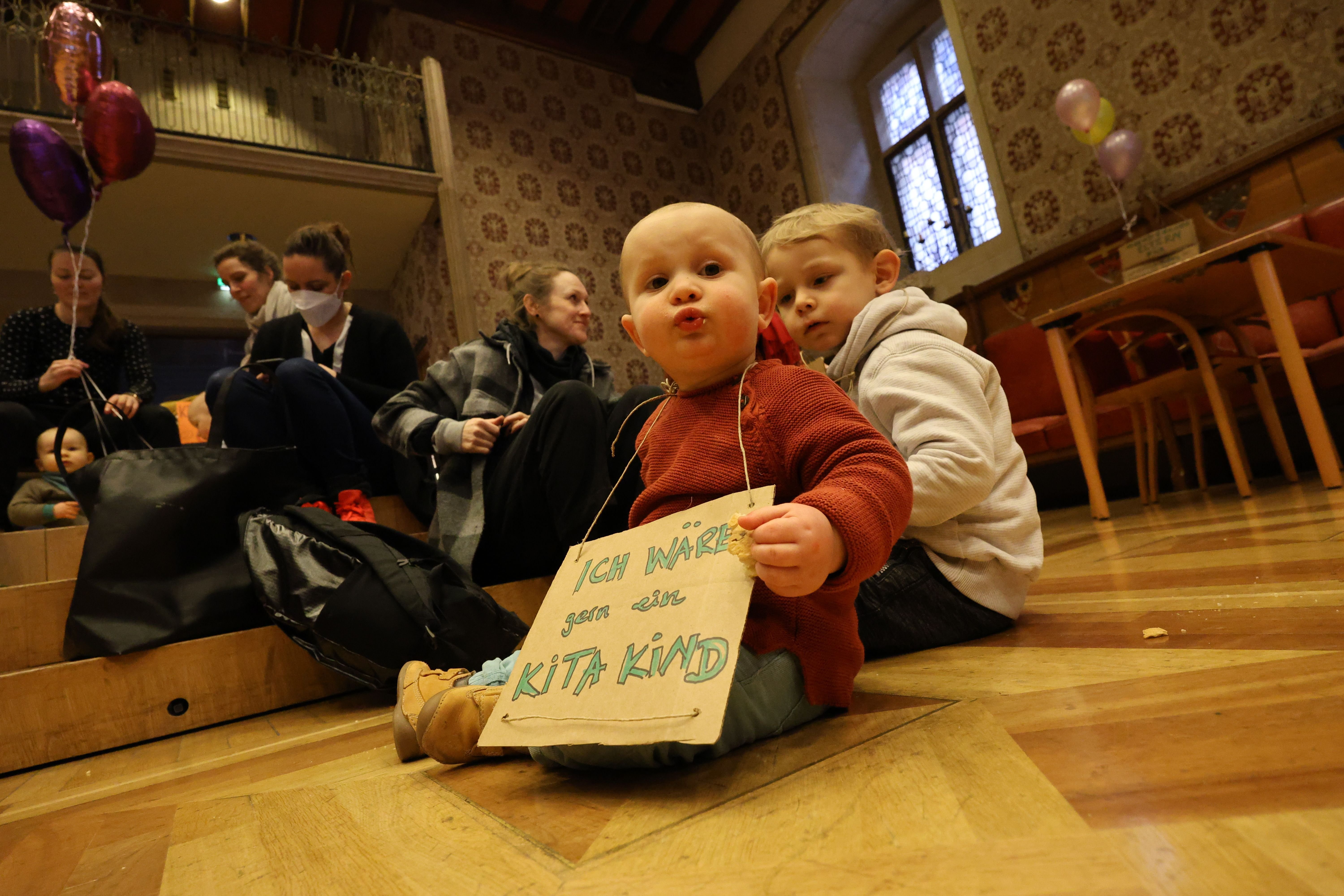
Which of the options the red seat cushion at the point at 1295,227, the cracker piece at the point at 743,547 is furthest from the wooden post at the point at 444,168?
the cracker piece at the point at 743,547

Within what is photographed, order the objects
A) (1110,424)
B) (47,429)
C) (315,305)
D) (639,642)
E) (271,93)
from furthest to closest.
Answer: (271,93) → (1110,424) → (47,429) → (315,305) → (639,642)

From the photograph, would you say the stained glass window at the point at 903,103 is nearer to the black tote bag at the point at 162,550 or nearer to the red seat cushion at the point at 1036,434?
the red seat cushion at the point at 1036,434

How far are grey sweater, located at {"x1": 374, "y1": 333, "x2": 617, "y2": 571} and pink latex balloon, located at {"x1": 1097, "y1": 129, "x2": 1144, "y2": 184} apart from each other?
271 centimetres

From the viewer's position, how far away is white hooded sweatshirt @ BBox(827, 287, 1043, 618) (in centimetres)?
75

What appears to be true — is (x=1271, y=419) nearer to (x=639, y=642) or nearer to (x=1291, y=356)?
(x=1291, y=356)

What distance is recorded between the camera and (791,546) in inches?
16.8

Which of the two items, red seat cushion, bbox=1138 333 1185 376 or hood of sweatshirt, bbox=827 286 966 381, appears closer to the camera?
hood of sweatshirt, bbox=827 286 966 381

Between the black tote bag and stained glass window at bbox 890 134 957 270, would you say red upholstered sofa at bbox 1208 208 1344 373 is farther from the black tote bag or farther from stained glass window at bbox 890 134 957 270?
the black tote bag

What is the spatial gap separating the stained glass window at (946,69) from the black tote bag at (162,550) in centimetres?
448

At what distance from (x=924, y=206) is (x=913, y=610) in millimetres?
4382

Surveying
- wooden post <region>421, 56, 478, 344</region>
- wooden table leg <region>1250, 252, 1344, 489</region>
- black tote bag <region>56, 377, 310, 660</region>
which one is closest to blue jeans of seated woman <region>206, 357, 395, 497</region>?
black tote bag <region>56, 377, 310, 660</region>

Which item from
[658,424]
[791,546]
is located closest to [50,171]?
[658,424]

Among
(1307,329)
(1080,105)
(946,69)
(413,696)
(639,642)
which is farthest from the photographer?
(946,69)

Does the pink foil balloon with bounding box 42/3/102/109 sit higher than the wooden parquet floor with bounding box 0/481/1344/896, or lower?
higher
